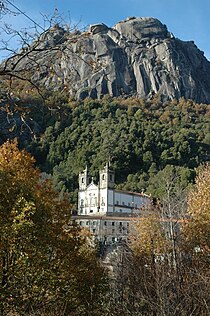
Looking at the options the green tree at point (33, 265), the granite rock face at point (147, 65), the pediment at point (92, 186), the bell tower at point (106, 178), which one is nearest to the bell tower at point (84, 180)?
the pediment at point (92, 186)

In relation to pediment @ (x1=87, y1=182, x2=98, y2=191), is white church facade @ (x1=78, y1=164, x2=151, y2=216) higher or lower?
lower

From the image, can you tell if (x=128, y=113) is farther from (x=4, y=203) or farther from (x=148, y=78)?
(x=4, y=203)

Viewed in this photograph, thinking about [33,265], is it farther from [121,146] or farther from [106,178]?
[121,146]

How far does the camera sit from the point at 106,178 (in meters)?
65.8

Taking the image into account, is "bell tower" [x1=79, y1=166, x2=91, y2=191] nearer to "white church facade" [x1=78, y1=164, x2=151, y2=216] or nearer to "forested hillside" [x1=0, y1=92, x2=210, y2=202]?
"white church facade" [x1=78, y1=164, x2=151, y2=216]

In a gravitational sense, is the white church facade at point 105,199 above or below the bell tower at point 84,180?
below

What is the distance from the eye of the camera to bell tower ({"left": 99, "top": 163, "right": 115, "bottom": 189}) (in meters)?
65.4

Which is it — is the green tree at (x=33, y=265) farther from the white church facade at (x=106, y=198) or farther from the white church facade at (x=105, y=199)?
the white church facade at (x=106, y=198)

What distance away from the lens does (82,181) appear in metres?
69.3

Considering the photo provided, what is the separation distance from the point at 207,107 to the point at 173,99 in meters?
11.0

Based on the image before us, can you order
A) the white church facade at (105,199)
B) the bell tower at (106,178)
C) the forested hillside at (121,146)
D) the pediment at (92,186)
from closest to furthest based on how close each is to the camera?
the white church facade at (105,199)
the bell tower at (106,178)
the pediment at (92,186)
the forested hillside at (121,146)

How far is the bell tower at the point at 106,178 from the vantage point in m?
65.4

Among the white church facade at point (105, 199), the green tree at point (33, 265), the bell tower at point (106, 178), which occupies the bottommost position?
the green tree at point (33, 265)

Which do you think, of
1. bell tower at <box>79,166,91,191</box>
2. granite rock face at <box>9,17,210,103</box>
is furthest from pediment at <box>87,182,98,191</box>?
granite rock face at <box>9,17,210,103</box>
